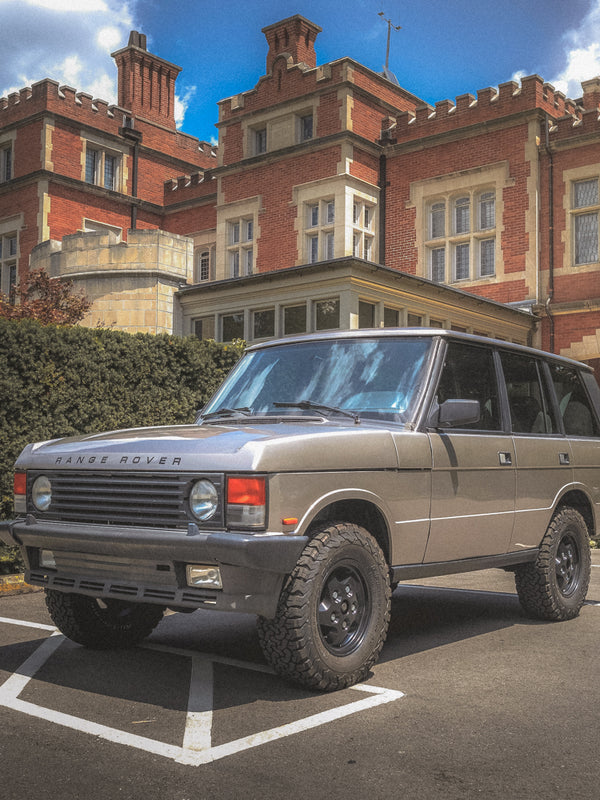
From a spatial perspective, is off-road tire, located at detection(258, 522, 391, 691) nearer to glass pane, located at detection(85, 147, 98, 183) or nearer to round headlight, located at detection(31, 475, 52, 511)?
round headlight, located at detection(31, 475, 52, 511)

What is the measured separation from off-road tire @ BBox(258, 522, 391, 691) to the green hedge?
202 inches

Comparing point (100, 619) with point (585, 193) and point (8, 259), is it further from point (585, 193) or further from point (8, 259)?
point (8, 259)

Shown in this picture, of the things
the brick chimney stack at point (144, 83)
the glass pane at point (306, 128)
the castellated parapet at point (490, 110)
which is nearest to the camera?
the castellated parapet at point (490, 110)

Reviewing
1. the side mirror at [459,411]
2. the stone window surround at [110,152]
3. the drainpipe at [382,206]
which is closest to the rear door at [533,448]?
the side mirror at [459,411]

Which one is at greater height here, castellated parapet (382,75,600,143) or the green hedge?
castellated parapet (382,75,600,143)

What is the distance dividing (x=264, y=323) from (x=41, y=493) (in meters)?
12.6

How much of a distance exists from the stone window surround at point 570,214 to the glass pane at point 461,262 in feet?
7.86

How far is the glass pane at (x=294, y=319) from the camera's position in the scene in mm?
16969

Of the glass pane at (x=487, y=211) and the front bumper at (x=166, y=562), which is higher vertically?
the glass pane at (x=487, y=211)

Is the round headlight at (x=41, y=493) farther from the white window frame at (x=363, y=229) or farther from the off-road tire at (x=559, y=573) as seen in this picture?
the white window frame at (x=363, y=229)

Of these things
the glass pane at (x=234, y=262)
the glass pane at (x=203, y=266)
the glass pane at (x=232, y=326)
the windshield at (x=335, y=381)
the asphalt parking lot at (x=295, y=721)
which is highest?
the glass pane at (x=203, y=266)

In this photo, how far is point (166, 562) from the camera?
172 inches

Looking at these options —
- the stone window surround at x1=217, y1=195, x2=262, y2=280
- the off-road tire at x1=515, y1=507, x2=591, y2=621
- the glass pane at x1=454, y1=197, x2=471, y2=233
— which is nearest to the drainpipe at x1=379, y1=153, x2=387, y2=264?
the glass pane at x1=454, y1=197, x2=471, y2=233

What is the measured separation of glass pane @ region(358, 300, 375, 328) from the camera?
1620 centimetres
